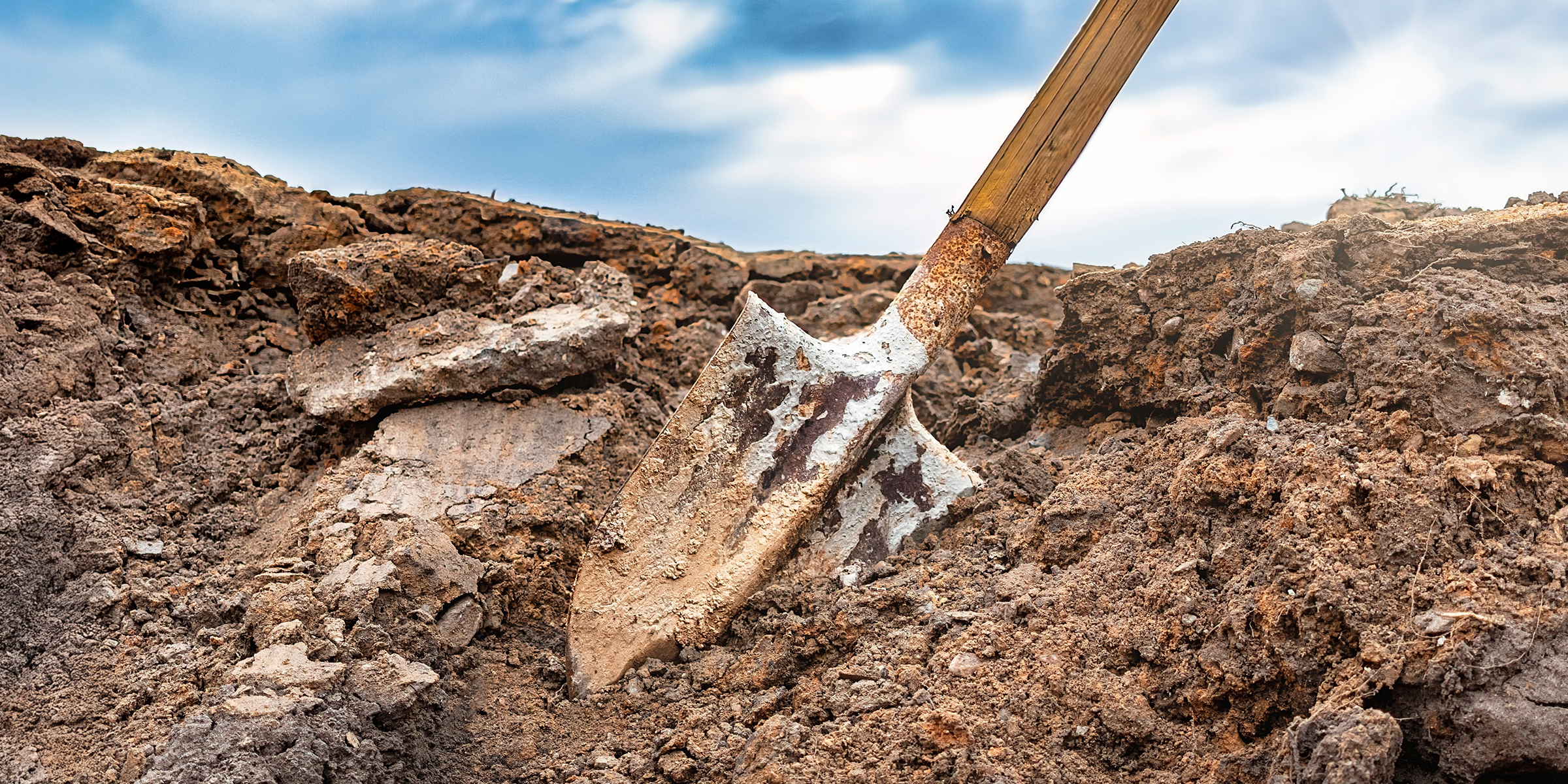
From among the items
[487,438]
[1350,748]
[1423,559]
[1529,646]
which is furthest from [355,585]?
[1529,646]

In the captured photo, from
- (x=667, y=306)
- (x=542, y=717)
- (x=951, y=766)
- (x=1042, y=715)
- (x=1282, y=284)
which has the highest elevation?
(x=1282, y=284)

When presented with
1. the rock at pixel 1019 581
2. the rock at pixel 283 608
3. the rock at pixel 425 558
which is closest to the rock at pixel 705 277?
the rock at pixel 425 558

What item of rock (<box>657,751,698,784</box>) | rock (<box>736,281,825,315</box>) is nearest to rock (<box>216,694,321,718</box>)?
rock (<box>657,751,698,784</box>)

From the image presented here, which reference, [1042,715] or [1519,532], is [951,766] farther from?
[1519,532]

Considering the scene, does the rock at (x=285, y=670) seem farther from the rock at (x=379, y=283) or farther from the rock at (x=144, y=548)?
the rock at (x=379, y=283)

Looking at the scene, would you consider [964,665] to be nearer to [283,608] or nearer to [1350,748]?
[1350,748]

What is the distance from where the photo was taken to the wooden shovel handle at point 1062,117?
3568 mm

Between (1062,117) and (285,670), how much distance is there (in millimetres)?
3255

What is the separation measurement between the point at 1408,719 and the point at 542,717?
2209mm

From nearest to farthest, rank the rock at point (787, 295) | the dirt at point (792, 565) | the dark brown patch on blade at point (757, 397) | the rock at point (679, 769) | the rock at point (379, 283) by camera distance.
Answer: the dirt at point (792, 565), the rock at point (679, 769), the dark brown patch on blade at point (757, 397), the rock at point (379, 283), the rock at point (787, 295)

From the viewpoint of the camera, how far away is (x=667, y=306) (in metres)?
5.67

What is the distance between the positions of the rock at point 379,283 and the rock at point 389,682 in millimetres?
1767

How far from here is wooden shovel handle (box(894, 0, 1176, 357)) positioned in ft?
11.8

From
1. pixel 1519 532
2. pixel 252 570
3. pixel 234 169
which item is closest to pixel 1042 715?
pixel 1519 532
